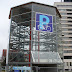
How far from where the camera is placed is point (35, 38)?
71.7 ft

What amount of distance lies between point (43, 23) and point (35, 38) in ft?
8.62

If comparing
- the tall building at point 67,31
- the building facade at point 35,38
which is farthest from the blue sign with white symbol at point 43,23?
the tall building at point 67,31

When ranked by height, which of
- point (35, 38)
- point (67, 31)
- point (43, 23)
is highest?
point (43, 23)

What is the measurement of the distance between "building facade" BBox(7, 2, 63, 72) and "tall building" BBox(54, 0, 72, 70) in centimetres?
3474

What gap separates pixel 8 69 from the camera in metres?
21.1

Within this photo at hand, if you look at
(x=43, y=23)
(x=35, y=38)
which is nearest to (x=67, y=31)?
(x=43, y=23)

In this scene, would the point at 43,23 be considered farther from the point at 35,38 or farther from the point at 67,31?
the point at 67,31

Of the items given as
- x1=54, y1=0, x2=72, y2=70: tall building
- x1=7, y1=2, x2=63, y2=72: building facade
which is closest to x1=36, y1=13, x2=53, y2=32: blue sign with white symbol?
x1=7, y1=2, x2=63, y2=72: building facade

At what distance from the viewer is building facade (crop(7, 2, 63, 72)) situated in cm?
2059

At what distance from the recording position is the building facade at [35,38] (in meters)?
20.6

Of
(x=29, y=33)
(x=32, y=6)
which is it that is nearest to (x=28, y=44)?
(x=29, y=33)

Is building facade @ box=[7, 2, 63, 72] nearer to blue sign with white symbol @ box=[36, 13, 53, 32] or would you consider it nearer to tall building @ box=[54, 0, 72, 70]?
blue sign with white symbol @ box=[36, 13, 53, 32]

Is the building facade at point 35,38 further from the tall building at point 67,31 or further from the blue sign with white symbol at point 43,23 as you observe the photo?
the tall building at point 67,31

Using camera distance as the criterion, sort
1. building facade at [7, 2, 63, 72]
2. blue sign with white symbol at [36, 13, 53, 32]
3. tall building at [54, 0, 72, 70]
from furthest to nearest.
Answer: tall building at [54, 0, 72, 70] < blue sign with white symbol at [36, 13, 53, 32] < building facade at [7, 2, 63, 72]
